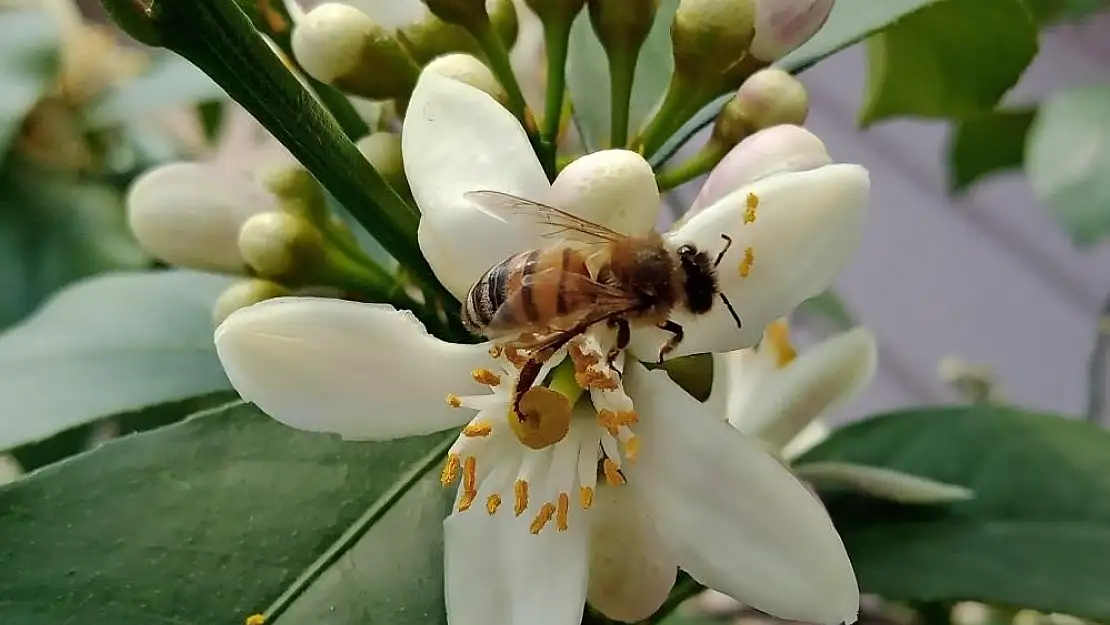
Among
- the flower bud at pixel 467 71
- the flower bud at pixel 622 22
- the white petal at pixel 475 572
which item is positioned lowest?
→ the white petal at pixel 475 572

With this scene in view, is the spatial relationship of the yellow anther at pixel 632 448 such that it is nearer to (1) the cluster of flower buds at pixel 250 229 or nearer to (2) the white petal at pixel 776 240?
(2) the white petal at pixel 776 240

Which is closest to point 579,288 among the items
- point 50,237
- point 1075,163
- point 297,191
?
point 297,191

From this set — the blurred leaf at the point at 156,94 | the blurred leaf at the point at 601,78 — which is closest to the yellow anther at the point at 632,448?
the blurred leaf at the point at 601,78

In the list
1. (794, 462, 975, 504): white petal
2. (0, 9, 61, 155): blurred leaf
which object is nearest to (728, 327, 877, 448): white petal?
(794, 462, 975, 504): white petal

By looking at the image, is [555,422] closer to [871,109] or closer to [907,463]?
[907,463]

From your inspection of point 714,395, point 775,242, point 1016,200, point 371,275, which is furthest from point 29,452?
point 1016,200

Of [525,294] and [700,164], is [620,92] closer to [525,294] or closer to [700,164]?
[700,164]

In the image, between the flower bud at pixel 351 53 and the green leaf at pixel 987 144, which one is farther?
the green leaf at pixel 987 144
